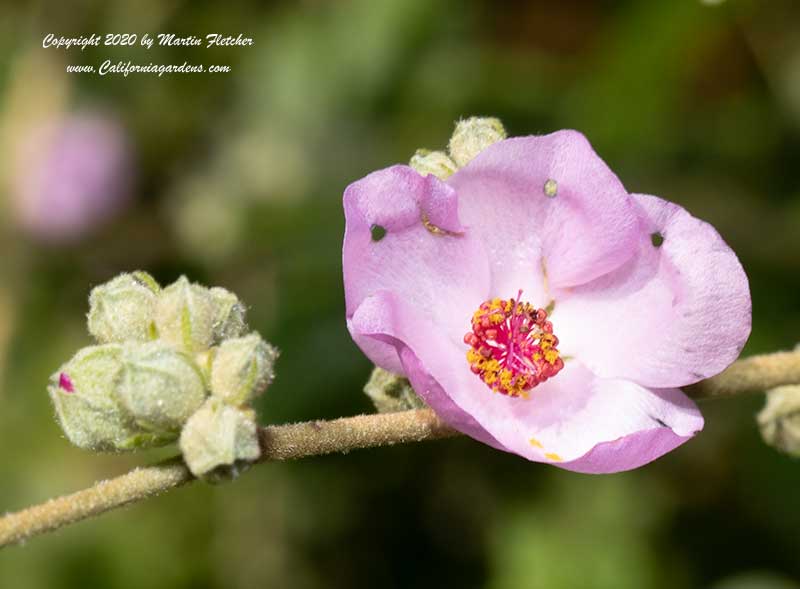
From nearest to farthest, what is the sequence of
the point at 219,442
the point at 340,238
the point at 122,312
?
the point at 219,442, the point at 122,312, the point at 340,238

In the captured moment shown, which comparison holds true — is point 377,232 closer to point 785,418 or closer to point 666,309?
point 666,309

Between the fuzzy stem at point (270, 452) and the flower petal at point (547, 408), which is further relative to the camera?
the flower petal at point (547, 408)

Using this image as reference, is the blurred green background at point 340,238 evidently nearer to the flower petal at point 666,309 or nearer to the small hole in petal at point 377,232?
the flower petal at point 666,309

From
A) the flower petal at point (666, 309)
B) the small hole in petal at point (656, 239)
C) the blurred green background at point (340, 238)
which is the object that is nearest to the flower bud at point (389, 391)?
the flower petal at point (666, 309)

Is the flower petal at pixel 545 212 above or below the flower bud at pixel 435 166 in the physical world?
below

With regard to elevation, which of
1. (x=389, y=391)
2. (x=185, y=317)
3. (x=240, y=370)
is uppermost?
(x=185, y=317)

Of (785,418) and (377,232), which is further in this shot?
(785,418)

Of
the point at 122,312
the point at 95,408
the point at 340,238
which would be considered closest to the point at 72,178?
the point at 340,238
